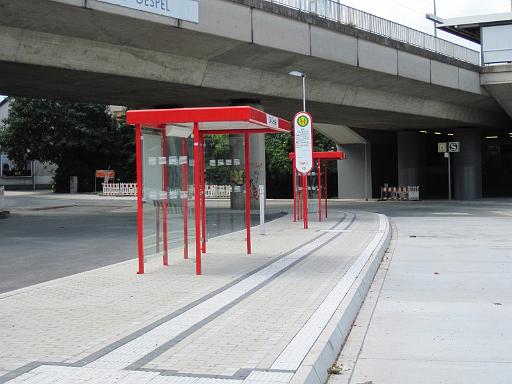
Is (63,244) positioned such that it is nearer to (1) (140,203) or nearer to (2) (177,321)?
(1) (140,203)

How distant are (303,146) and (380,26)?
402 inches

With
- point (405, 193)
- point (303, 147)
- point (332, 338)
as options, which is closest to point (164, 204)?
point (332, 338)

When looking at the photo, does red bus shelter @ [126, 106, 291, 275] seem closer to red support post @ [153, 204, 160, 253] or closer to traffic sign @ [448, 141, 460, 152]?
red support post @ [153, 204, 160, 253]

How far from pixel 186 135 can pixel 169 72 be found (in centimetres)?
1041

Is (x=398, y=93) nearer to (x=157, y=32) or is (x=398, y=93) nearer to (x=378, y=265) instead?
(x=157, y=32)

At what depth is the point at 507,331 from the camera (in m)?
6.66

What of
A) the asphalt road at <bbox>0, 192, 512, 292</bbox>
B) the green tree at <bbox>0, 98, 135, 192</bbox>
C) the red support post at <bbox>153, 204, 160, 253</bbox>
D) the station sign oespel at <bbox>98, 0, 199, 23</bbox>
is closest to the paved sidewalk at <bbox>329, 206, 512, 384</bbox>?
the red support post at <bbox>153, 204, 160, 253</bbox>

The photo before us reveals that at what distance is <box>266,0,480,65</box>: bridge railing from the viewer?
2300cm

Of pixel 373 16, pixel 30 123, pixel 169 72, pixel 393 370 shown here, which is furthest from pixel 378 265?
pixel 30 123

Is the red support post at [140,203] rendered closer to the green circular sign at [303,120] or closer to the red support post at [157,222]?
the red support post at [157,222]

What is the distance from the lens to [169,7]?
17.5m

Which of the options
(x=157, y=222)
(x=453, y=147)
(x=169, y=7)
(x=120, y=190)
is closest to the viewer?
(x=157, y=222)

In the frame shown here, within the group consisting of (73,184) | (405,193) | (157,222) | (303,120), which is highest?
(303,120)

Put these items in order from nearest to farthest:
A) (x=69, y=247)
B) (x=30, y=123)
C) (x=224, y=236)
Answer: (x=69, y=247) → (x=224, y=236) → (x=30, y=123)
